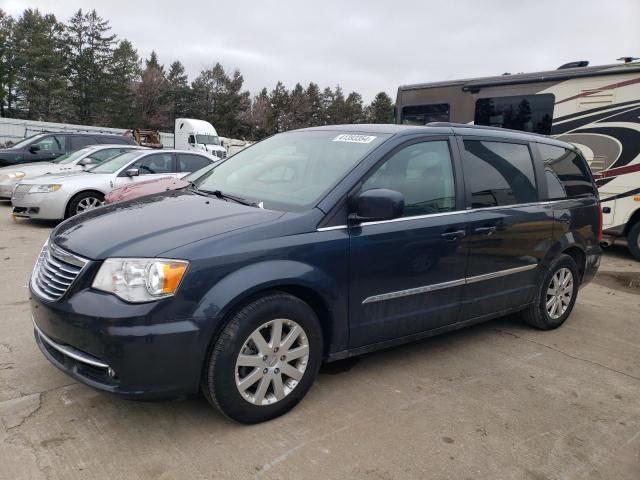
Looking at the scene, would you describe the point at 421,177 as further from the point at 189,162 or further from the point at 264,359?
the point at 189,162

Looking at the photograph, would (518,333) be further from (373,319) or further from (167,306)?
(167,306)

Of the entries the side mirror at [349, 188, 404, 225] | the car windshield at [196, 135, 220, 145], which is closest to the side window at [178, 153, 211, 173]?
the side mirror at [349, 188, 404, 225]

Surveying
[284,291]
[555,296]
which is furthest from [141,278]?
[555,296]

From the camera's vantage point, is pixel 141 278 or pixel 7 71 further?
pixel 7 71

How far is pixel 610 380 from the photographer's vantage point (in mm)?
3893

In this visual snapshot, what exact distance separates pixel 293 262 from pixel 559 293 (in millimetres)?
3148

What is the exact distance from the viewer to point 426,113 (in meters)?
10.4

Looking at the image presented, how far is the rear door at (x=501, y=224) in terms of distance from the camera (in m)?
3.94

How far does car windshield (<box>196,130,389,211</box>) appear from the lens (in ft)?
11.0

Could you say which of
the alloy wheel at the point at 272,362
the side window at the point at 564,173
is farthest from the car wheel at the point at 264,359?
the side window at the point at 564,173

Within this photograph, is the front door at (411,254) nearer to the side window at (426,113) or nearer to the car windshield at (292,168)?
the car windshield at (292,168)

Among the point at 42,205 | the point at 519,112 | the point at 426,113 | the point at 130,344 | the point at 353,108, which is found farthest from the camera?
the point at 353,108

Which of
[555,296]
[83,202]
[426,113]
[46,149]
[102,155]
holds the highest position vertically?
[426,113]

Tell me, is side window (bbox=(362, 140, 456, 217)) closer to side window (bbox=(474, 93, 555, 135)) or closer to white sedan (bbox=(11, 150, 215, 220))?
side window (bbox=(474, 93, 555, 135))
